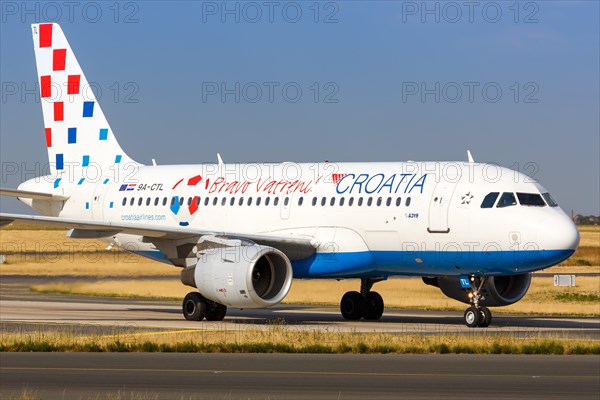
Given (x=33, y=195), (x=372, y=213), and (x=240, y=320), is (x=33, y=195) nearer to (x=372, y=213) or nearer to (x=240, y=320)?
(x=240, y=320)

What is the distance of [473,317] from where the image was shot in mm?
29094

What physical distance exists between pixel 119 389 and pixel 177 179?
21.1 meters

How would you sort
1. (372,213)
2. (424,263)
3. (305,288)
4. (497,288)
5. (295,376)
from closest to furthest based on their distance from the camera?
(295,376)
(424,263)
(372,213)
(497,288)
(305,288)

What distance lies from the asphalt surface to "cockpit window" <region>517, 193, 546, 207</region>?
885 centimetres

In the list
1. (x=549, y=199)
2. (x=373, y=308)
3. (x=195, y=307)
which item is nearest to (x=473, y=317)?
(x=549, y=199)

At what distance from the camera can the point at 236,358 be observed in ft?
66.2

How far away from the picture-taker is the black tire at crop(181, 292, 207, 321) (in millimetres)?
31578

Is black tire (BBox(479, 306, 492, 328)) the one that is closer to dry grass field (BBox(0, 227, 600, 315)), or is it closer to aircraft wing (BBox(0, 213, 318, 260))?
aircraft wing (BBox(0, 213, 318, 260))

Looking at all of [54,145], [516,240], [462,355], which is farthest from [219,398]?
[54,145]

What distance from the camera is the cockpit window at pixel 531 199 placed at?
29.0 metres

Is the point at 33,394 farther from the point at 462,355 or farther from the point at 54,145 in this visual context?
the point at 54,145

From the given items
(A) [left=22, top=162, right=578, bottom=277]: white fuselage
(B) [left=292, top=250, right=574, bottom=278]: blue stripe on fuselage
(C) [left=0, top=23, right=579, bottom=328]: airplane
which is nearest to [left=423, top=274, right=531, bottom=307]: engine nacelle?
(C) [left=0, top=23, right=579, bottom=328]: airplane

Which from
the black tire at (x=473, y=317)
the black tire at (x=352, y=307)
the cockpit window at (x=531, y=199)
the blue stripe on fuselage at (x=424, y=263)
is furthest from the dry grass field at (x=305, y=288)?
the cockpit window at (x=531, y=199)

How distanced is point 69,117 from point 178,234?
32.9 ft
